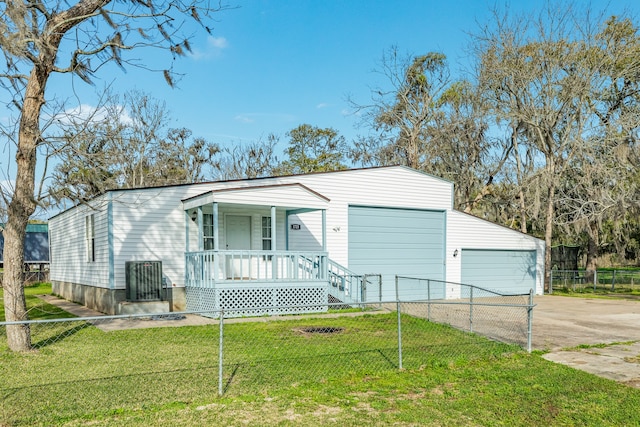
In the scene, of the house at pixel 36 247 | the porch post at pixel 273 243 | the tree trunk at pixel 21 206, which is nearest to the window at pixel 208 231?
the porch post at pixel 273 243

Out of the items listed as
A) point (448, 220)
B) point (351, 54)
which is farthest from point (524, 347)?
point (351, 54)

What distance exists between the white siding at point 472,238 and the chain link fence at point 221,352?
19.8 feet

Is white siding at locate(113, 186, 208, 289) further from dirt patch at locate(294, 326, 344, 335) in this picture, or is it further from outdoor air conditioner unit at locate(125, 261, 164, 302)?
dirt patch at locate(294, 326, 344, 335)

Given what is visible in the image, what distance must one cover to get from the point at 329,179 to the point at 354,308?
14.4 ft

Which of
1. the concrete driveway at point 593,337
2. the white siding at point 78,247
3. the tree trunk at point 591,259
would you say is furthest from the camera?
the tree trunk at point 591,259

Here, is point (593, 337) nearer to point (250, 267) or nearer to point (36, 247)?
point (250, 267)

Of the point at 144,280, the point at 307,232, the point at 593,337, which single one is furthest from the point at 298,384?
the point at 307,232

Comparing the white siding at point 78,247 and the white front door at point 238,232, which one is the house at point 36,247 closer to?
the white siding at point 78,247

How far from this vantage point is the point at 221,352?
558cm

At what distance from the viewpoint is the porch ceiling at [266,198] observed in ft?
39.5

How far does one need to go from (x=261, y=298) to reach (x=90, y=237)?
5821mm

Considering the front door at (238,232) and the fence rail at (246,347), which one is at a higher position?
the front door at (238,232)

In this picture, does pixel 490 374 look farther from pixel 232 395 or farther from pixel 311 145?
pixel 311 145

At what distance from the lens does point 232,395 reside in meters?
5.72
